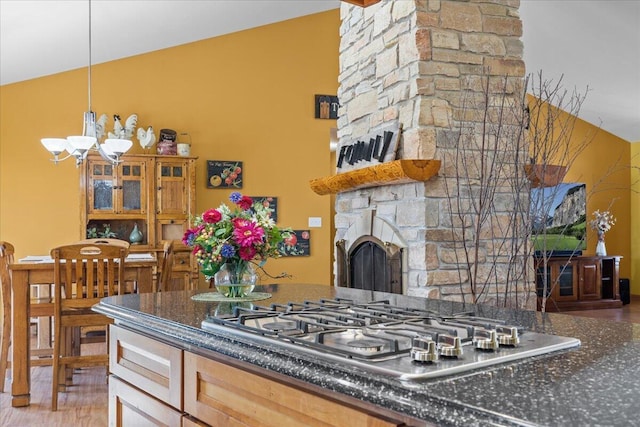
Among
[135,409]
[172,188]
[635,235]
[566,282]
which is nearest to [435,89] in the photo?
[135,409]

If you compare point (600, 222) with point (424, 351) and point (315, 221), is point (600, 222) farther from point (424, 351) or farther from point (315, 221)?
point (424, 351)

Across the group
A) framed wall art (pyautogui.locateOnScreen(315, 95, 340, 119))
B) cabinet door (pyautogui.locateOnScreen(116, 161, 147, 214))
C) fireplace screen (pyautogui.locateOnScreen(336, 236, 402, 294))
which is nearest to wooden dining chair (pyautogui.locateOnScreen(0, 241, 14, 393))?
cabinet door (pyautogui.locateOnScreen(116, 161, 147, 214))

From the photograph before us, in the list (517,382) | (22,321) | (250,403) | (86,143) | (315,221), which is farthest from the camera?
(315,221)

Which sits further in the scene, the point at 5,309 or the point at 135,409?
the point at 5,309

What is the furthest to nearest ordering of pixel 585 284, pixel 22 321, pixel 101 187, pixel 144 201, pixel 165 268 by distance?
pixel 585 284
pixel 144 201
pixel 101 187
pixel 165 268
pixel 22 321

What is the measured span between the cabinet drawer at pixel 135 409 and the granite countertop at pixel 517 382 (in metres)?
0.22

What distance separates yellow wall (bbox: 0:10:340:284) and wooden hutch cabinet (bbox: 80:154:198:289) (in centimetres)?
42

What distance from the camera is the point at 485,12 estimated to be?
3.50m

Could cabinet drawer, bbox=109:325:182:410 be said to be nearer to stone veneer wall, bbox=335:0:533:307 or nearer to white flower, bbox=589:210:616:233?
stone veneer wall, bbox=335:0:533:307

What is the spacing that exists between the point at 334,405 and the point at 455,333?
28 centimetres

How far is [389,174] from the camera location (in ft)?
10.9

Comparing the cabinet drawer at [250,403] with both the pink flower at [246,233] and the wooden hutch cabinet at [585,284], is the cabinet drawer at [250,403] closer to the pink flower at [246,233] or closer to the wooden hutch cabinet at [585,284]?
the pink flower at [246,233]

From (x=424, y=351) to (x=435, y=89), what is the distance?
2550 mm

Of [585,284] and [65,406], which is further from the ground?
[585,284]
